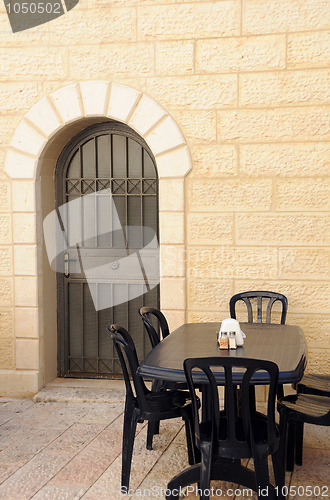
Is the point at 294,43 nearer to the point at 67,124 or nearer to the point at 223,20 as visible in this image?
the point at 223,20

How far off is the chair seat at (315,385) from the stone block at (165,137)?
7.31 ft

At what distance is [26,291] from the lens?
18.5ft

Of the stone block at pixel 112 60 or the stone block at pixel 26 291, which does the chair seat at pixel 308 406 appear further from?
the stone block at pixel 112 60

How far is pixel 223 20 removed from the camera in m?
5.17

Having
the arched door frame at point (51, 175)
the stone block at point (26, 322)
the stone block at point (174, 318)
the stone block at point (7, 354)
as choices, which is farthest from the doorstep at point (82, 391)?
the stone block at point (174, 318)

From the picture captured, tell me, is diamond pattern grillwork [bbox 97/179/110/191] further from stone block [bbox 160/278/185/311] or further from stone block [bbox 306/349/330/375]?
stone block [bbox 306/349/330/375]

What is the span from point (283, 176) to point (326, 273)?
34.3 inches

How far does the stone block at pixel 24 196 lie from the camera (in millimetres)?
5570

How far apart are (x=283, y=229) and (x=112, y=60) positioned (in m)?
2.07

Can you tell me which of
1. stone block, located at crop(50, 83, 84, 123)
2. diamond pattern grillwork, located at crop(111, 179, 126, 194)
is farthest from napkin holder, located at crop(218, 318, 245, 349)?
stone block, located at crop(50, 83, 84, 123)

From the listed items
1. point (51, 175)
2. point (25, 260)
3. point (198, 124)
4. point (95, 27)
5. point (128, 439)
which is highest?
point (95, 27)

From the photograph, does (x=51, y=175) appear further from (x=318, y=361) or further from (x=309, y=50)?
(x=318, y=361)

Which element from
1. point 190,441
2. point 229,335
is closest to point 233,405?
point 229,335

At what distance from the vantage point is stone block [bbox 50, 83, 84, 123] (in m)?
5.47
